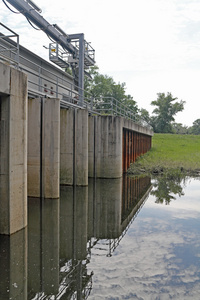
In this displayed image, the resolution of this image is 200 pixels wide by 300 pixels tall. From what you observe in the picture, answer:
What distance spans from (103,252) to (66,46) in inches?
702

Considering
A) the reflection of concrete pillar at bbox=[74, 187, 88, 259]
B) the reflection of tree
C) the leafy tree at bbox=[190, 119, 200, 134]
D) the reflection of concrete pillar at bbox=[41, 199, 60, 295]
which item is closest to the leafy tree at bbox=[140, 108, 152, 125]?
the leafy tree at bbox=[190, 119, 200, 134]

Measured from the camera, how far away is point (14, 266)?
5656mm

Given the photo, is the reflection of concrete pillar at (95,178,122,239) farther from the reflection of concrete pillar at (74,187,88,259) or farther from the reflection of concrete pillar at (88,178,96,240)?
the reflection of concrete pillar at (74,187,88,259)

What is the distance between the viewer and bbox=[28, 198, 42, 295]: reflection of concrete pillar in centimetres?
510

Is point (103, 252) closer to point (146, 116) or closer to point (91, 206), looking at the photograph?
point (91, 206)

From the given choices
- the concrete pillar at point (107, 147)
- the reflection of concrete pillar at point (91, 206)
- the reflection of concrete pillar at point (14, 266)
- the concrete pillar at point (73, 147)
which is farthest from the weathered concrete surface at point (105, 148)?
the reflection of concrete pillar at point (14, 266)

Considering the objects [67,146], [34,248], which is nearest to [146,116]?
[67,146]

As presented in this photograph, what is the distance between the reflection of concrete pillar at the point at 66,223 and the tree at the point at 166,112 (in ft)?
210

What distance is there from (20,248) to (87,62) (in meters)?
19.5

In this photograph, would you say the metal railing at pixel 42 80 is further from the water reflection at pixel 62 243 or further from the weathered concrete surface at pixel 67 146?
the water reflection at pixel 62 243

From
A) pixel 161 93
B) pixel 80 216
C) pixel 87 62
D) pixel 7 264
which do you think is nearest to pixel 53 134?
pixel 80 216

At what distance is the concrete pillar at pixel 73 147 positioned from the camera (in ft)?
48.2

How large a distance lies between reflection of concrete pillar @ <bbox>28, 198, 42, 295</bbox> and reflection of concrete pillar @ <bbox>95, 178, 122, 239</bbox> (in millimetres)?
1664

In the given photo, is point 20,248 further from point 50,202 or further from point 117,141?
point 117,141
